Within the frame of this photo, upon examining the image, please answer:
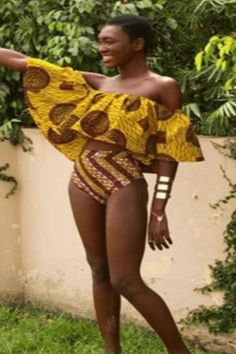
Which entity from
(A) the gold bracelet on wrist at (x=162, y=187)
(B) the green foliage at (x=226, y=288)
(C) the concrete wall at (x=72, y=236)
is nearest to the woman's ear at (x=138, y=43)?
(A) the gold bracelet on wrist at (x=162, y=187)

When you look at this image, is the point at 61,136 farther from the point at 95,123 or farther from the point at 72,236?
the point at 72,236

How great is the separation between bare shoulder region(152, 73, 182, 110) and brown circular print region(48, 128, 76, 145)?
19.3 inches

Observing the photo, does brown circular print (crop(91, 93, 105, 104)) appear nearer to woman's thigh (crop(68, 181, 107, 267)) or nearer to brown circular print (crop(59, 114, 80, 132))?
brown circular print (crop(59, 114, 80, 132))

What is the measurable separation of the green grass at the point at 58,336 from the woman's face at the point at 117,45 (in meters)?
1.84

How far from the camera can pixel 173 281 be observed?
5203 mm

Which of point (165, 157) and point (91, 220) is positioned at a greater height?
point (165, 157)

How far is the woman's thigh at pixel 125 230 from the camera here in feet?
12.8

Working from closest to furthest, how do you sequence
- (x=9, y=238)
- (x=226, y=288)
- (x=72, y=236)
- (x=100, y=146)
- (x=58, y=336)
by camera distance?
(x=100, y=146) → (x=226, y=288) → (x=58, y=336) → (x=72, y=236) → (x=9, y=238)

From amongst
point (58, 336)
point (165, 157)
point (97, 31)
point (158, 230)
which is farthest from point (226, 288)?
point (97, 31)

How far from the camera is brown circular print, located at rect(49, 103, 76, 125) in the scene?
4.10 metres

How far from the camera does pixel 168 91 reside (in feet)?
12.7

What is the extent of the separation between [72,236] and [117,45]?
6.67 ft

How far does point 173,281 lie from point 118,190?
4.66 feet

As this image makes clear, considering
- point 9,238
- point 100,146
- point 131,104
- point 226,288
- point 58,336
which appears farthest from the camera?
point 9,238
